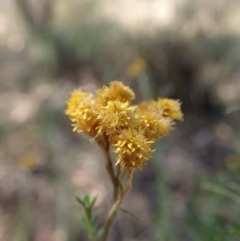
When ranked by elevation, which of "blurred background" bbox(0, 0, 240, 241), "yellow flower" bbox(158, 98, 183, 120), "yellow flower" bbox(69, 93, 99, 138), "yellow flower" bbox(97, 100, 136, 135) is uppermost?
"blurred background" bbox(0, 0, 240, 241)

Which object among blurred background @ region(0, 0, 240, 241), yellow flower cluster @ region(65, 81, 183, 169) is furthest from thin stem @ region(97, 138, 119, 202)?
blurred background @ region(0, 0, 240, 241)

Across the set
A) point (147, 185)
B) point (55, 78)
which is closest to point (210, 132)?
point (147, 185)

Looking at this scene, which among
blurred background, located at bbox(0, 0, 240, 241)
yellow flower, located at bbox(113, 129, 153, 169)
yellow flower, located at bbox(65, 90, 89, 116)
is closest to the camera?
yellow flower, located at bbox(113, 129, 153, 169)

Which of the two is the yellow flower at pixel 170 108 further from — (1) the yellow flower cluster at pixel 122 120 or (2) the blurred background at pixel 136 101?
(2) the blurred background at pixel 136 101

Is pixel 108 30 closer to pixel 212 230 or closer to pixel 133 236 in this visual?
pixel 133 236

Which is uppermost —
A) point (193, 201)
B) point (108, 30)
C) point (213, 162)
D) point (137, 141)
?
point (108, 30)

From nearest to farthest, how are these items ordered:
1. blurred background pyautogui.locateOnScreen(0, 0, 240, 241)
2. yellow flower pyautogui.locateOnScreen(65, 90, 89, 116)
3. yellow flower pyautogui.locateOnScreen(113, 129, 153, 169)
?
yellow flower pyautogui.locateOnScreen(113, 129, 153, 169) < yellow flower pyautogui.locateOnScreen(65, 90, 89, 116) < blurred background pyautogui.locateOnScreen(0, 0, 240, 241)

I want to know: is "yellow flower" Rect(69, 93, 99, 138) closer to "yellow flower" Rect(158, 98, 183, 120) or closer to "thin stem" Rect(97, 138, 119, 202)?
"thin stem" Rect(97, 138, 119, 202)

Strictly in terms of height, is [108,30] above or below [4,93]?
above
